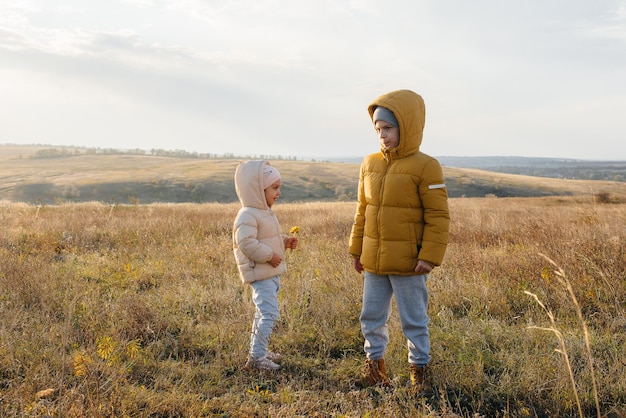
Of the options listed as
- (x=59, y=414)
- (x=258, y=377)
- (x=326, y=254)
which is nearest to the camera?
(x=59, y=414)

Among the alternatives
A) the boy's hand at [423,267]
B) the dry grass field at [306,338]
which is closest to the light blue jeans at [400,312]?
the boy's hand at [423,267]

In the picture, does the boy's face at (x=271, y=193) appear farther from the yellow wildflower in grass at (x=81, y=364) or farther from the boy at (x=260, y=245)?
the yellow wildflower in grass at (x=81, y=364)

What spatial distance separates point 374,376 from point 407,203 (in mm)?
1282

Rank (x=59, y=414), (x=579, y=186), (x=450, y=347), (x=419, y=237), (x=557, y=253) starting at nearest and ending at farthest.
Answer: (x=59, y=414)
(x=419, y=237)
(x=450, y=347)
(x=557, y=253)
(x=579, y=186)

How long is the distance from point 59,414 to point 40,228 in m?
7.81

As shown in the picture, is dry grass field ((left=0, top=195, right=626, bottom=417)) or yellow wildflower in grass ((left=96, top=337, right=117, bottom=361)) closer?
dry grass field ((left=0, top=195, right=626, bottom=417))

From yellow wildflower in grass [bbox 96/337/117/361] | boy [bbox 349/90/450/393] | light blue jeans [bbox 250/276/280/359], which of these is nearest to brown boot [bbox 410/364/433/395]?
boy [bbox 349/90/450/393]

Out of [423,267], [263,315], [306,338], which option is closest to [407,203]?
[423,267]

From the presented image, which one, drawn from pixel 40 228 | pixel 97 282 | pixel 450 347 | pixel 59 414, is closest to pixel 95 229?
pixel 40 228

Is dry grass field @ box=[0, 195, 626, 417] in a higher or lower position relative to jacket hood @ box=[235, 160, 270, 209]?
lower

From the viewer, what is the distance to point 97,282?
5684mm

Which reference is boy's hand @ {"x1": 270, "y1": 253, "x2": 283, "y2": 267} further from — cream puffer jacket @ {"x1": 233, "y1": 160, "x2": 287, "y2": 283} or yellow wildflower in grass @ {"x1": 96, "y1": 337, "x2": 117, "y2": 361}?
yellow wildflower in grass @ {"x1": 96, "y1": 337, "x2": 117, "y2": 361}

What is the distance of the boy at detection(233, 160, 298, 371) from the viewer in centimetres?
349

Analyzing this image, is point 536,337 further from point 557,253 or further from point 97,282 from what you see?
point 97,282
